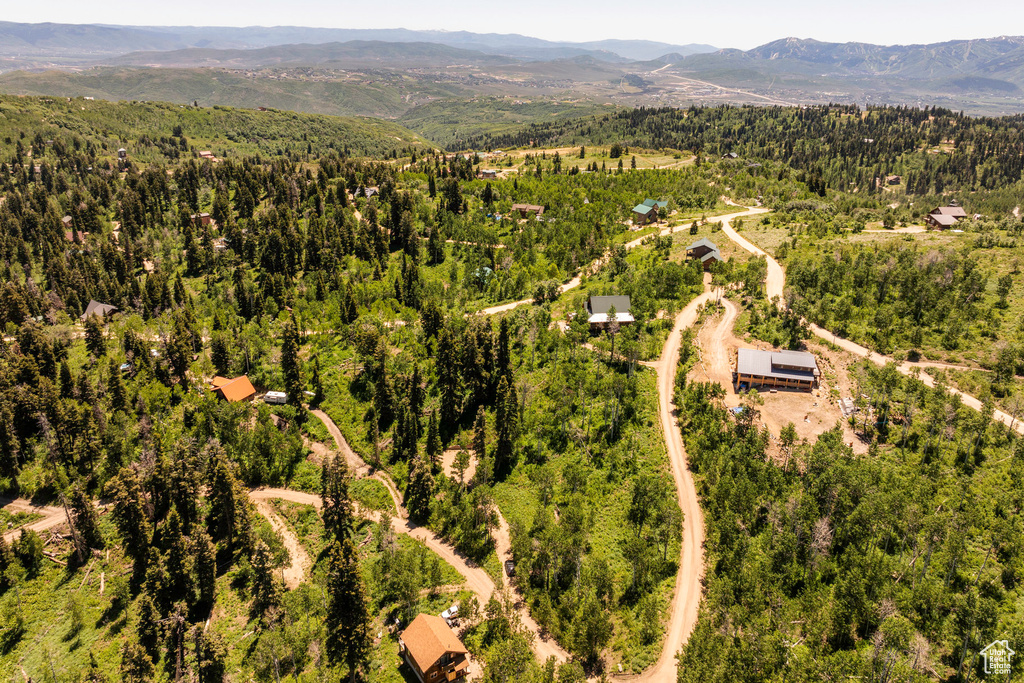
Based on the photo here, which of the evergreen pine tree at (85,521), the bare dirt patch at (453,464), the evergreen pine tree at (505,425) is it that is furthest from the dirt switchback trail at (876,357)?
Result: the evergreen pine tree at (85,521)

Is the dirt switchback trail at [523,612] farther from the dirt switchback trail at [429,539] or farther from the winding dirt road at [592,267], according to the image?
the winding dirt road at [592,267]

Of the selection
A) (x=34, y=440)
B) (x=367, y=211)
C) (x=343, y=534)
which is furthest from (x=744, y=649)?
(x=367, y=211)

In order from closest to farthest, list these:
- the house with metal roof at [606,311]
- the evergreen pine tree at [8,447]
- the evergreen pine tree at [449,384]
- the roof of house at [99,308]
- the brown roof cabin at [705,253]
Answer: the evergreen pine tree at [8,447], the evergreen pine tree at [449,384], the house with metal roof at [606,311], the brown roof cabin at [705,253], the roof of house at [99,308]

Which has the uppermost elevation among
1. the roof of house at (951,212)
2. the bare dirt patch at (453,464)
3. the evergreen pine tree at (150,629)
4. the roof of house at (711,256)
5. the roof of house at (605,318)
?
the roof of house at (951,212)

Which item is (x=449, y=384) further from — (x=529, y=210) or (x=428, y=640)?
(x=529, y=210)

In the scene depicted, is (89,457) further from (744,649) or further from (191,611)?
(744,649)

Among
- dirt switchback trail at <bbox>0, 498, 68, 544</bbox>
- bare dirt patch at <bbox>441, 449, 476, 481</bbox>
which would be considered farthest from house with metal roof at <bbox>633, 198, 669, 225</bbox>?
dirt switchback trail at <bbox>0, 498, 68, 544</bbox>
